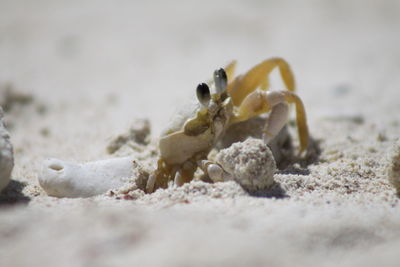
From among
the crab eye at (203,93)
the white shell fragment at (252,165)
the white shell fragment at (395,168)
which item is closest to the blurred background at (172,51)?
the crab eye at (203,93)

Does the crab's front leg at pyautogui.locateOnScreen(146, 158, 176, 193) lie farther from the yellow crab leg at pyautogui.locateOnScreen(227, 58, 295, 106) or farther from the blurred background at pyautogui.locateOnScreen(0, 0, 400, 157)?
the blurred background at pyautogui.locateOnScreen(0, 0, 400, 157)

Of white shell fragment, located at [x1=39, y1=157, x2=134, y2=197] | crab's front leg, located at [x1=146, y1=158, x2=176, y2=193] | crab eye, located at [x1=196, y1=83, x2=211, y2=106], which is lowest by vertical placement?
crab's front leg, located at [x1=146, y1=158, x2=176, y2=193]

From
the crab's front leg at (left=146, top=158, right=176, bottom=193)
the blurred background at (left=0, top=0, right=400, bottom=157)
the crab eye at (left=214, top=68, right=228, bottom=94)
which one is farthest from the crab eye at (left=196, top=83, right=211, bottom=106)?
the blurred background at (left=0, top=0, right=400, bottom=157)

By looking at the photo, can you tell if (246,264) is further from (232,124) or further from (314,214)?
(232,124)

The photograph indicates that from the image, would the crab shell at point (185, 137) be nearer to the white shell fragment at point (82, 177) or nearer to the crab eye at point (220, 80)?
the crab eye at point (220, 80)

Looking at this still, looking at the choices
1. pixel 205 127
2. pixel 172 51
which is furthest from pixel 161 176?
pixel 172 51

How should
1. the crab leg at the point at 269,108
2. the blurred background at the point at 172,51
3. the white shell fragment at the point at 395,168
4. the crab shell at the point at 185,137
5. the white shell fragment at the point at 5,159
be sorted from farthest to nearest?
→ the blurred background at the point at 172,51, the crab leg at the point at 269,108, the crab shell at the point at 185,137, the white shell fragment at the point at 395,168, the white shell fragment at the point at 5,159
